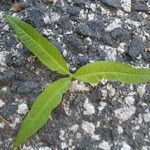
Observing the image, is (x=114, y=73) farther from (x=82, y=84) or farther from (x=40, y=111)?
(x=40, y=111)

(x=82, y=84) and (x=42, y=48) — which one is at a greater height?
(x=42, y=48)

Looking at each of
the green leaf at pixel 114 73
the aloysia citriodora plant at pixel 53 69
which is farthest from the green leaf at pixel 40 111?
the green leaf at pixel 114 73

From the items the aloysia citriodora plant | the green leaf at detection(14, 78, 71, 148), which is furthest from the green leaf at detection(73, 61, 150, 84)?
the green leaf at detection(14, 78, 71, 148)

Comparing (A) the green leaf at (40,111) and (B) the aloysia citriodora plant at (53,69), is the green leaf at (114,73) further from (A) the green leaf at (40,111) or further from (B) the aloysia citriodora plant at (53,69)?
(A) the green leaf at (40,111)

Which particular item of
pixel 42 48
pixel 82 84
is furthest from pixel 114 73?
pixel 42 48

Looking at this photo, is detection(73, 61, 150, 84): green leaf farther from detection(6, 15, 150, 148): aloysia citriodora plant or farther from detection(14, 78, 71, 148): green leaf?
detection(14, 78, 71, 148): green leaf

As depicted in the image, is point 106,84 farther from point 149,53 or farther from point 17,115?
point 17,115

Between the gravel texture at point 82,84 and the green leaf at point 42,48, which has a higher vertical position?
the green leaf at point 42,48
